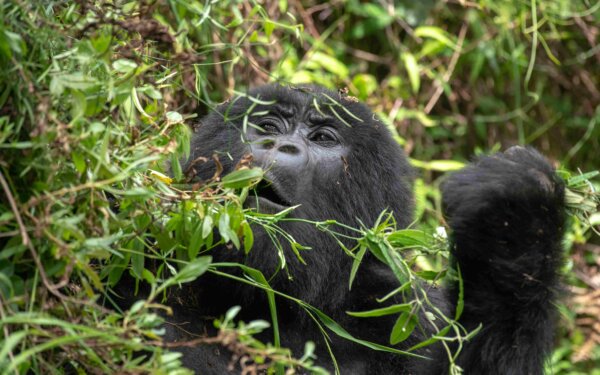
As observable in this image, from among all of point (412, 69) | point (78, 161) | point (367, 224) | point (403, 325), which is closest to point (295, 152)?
point (367, 224)

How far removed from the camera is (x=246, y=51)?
4477 mm

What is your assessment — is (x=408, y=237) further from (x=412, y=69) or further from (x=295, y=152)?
(x=412, y=69)

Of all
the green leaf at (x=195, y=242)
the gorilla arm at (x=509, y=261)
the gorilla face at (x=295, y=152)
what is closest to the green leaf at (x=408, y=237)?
the gorilla arm at (x=509, y=261)

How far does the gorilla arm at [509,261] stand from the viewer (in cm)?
239

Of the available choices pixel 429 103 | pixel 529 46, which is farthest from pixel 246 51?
pixel 529 46

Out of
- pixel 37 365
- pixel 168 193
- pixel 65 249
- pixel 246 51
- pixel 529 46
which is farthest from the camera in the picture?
pixel 529 46

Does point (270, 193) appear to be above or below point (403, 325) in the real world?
above

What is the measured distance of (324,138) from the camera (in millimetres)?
2889

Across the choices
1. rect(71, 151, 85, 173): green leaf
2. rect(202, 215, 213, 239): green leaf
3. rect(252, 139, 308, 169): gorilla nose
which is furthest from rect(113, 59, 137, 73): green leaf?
rect(252, 139, 308, 169): gorilla nose

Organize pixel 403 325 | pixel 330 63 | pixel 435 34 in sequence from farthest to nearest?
pixel 435 34, pixel 330 63, pixel 403 325

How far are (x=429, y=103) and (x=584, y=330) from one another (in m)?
1.64

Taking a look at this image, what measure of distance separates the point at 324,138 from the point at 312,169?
19cm

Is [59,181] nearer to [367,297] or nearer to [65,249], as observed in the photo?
[65,249]

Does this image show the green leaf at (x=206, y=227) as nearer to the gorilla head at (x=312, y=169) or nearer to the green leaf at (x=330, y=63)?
the gorilla head at (x=312, y=169)
